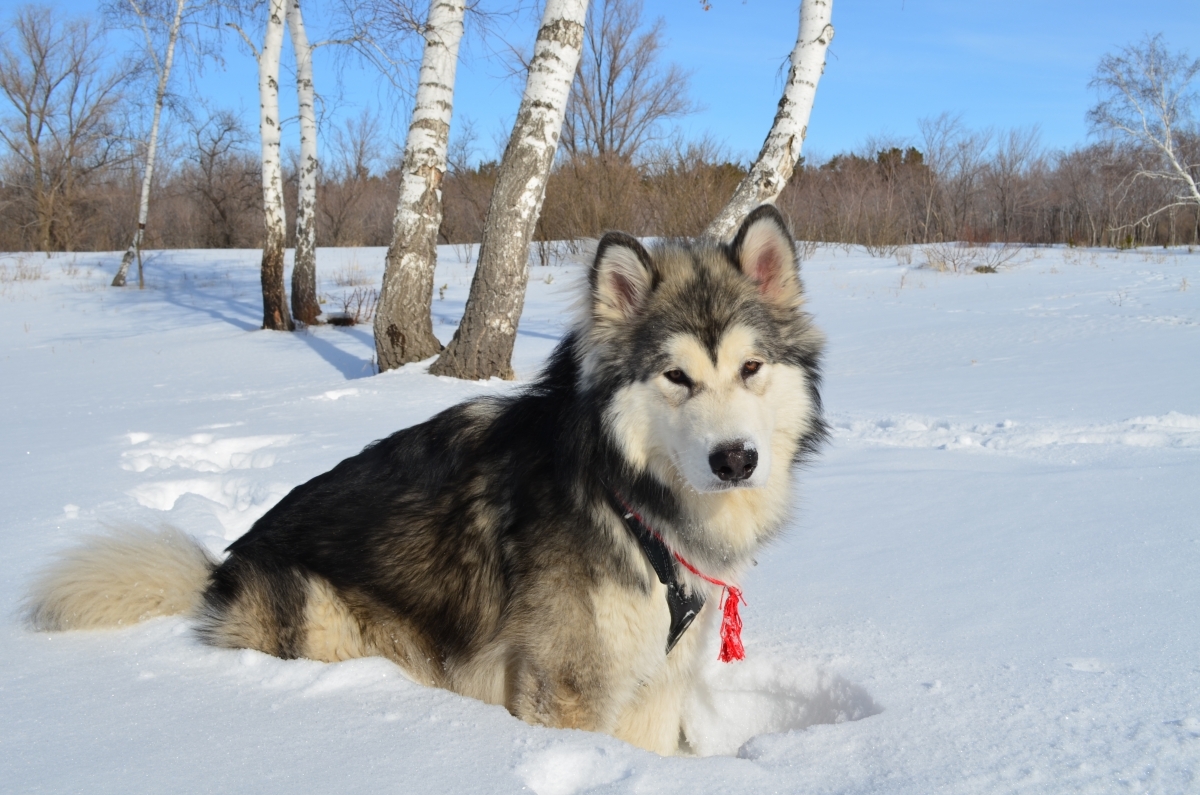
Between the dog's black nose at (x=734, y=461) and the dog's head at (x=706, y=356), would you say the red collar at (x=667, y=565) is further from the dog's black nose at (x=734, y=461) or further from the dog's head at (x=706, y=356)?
the dog's black nose at (x=734, y=461)

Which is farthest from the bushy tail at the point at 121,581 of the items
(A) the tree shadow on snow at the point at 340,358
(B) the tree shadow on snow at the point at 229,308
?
(B) the tree shadow on snow at the point at 229,308

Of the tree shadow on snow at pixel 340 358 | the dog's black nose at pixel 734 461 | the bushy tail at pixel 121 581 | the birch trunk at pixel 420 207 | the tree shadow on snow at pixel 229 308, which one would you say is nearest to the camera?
the dog's black nose at pixel 734 461

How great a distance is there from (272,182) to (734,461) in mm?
11801

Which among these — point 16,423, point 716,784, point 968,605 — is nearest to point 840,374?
point 968,605

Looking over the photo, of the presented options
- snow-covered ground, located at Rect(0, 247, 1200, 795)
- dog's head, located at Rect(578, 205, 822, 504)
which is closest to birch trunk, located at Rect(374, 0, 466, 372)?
snow-covered ground, located at Rect(0, 247, 1200, 795)

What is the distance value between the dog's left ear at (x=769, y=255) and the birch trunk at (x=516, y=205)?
13.5 ft

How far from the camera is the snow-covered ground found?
65.1 inches

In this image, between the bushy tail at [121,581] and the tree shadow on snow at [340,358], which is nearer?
the bushy tail at [121,581]

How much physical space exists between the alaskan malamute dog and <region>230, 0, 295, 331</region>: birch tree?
1003 centimetres

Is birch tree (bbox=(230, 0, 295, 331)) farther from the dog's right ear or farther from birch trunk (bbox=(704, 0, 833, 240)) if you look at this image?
the dog's right ear

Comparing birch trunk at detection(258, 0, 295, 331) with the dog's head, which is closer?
the dog's head

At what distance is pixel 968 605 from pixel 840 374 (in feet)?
16.5

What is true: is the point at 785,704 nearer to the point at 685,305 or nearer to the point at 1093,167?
the point at 685,305

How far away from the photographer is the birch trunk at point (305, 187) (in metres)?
11.7
